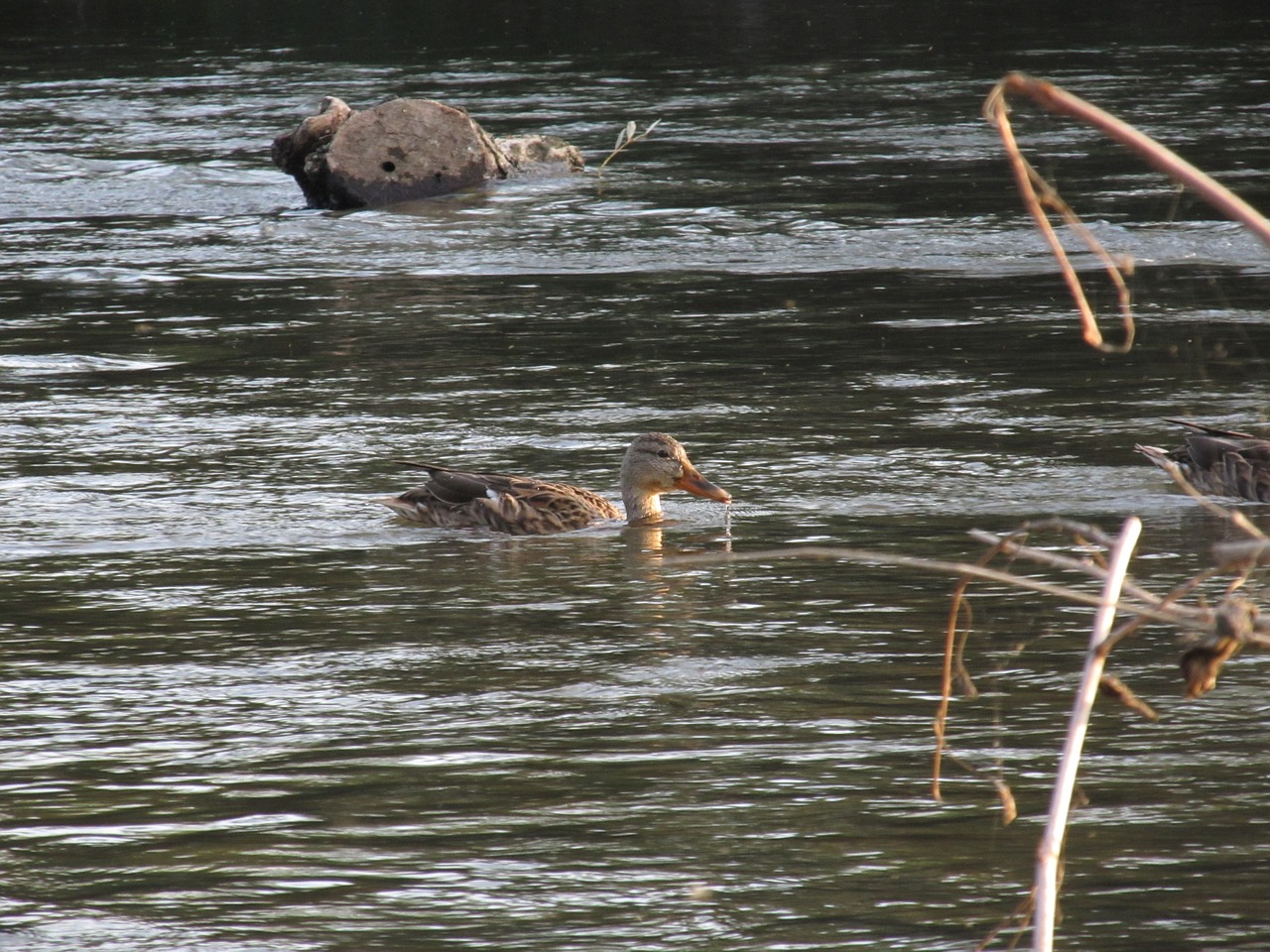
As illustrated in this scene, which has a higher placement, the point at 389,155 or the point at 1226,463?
the point at 389,155

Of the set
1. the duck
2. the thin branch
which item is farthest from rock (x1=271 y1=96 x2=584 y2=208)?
the thin branch

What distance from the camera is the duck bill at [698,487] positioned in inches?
424

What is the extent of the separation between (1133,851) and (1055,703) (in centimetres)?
151

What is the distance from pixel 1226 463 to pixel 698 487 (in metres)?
2.64

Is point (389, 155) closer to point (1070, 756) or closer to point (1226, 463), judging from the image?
point (1226, 463)

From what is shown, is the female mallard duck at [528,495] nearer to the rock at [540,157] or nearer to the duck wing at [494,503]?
the duck wing at [494,503]

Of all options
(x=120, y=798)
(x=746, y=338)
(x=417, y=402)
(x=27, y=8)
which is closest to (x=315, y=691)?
(x=120, y=798)

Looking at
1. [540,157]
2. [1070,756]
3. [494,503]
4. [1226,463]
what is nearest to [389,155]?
[540,157]

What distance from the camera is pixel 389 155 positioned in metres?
22.8

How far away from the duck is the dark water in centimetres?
30

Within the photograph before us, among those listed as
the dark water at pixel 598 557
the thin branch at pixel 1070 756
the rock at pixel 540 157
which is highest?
the thin branch at pixel 1070 756

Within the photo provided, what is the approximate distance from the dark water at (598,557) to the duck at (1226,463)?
0.30 meters

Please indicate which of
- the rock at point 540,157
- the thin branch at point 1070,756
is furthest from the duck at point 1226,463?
the rock at point 540,157

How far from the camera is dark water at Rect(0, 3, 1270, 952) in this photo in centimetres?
596
